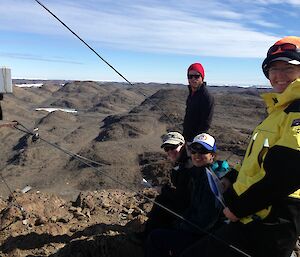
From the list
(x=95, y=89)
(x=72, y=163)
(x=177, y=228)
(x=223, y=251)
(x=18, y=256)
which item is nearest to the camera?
(x=223, y=251)

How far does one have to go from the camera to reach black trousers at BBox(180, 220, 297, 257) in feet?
8.40

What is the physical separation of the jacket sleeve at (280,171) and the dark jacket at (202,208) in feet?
3.20

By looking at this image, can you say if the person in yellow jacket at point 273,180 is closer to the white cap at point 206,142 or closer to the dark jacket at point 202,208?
the dark jacket at point 202,208

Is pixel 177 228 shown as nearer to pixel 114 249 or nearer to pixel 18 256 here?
pixel 114 249

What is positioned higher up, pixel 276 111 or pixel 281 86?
pixel 281 86

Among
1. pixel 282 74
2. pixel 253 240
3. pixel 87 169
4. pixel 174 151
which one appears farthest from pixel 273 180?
pixel 87 169

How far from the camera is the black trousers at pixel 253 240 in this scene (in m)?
2.56

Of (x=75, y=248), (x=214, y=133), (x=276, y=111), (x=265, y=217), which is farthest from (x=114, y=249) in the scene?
(x=214, y=133)

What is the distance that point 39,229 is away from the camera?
5.96 m

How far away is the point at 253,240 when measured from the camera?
265 centimetres

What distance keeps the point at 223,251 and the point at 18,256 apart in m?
3.18

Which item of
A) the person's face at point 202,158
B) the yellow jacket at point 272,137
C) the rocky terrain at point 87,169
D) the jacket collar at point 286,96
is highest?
the jacket collar at point 286,96

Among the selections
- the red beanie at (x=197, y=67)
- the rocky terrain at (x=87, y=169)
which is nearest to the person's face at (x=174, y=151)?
the rocky terrain at (x=87, y=169)

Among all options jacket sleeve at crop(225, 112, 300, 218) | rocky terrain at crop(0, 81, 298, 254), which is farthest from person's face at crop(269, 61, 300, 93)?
rocky terrain at crop(0, 81, 298, 254)
